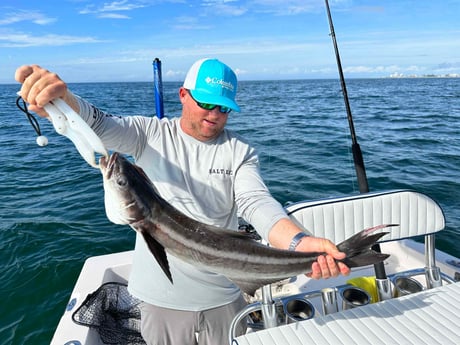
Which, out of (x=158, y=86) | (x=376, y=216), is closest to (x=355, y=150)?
(x=376, y=216)

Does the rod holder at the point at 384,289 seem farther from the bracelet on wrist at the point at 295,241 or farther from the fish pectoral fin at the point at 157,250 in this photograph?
the fish pectoral fin at the point at 157,250

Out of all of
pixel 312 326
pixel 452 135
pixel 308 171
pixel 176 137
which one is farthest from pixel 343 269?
pixel 452 135

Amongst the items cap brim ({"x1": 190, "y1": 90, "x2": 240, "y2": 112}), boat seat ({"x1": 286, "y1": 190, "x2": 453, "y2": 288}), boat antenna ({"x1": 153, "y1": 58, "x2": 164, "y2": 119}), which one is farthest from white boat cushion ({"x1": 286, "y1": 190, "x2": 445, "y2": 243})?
boat antenna ({"x1": 153, "y1": 58, "x2": 164, "y2": 119})

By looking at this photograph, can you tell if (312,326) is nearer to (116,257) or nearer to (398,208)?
(398,208)

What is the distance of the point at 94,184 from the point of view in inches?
507

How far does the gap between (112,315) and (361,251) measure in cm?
353

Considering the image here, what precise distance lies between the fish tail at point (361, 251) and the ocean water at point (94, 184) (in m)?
5.09

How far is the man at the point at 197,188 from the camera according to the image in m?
2.94

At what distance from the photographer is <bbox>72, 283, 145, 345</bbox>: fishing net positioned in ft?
14.0

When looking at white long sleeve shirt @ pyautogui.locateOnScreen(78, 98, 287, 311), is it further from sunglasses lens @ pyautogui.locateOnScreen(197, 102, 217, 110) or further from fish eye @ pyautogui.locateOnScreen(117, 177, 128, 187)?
fish eye @ pyautogui.locateOnScreen(117, 177, 128, 187)

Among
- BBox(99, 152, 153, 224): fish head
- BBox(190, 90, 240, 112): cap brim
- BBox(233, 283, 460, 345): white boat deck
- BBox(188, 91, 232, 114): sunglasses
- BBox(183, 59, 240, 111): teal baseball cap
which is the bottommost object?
BBox(233, 283, 460, 345): white boat deck

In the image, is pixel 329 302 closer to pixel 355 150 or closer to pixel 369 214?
pixel 369 214

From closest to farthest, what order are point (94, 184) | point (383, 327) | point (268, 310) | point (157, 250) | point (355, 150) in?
1. point (157, 250)
2. point (383, 327)
3. point (268, 310)
4. point (355, 150)
5. point (94, 184)

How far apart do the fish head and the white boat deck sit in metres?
1.47
